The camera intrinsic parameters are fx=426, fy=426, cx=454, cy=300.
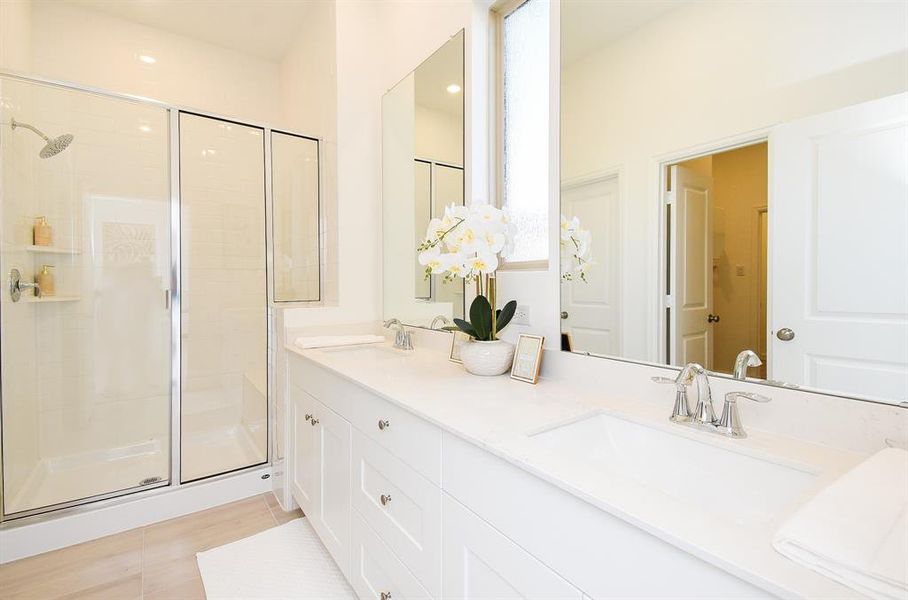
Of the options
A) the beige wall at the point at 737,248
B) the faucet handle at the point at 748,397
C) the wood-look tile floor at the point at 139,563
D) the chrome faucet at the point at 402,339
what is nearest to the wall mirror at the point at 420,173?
the chrome faucet at the point at 402,339

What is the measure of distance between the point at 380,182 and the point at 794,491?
85.9 inches

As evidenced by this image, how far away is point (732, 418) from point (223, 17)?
11.3 ft

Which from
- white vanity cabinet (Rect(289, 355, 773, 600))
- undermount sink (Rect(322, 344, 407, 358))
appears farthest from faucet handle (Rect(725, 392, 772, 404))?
undermount sink (Rect(322, 344, 407, 358))

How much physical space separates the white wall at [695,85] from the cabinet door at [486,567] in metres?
0.63

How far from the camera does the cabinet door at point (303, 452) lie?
1782 millimetres

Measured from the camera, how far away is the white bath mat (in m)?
1.56

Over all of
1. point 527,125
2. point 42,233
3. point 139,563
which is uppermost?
point 527,125

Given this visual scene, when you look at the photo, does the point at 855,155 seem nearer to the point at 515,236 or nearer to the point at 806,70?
the point at 806,70

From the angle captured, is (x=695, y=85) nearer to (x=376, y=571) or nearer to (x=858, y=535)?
(x=858, y=535)

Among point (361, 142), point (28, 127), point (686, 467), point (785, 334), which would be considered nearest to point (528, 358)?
point (686, 467)

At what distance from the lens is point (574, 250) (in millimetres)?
1335

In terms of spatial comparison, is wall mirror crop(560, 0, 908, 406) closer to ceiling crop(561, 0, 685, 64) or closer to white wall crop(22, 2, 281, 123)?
ceiling crop(561, 0, 685, 64)

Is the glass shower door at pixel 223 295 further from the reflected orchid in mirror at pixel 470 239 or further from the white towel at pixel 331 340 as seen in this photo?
the reflected orchid in mirror at pixel 470 239

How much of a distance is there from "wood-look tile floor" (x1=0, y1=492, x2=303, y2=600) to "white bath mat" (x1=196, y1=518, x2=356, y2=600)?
60 millimetres
